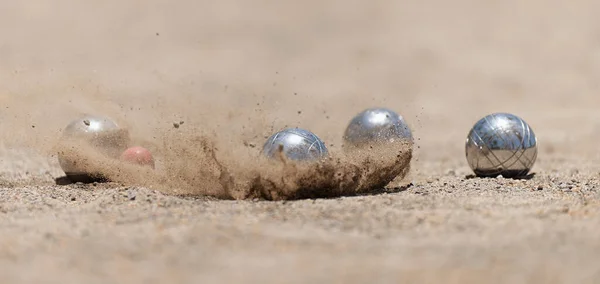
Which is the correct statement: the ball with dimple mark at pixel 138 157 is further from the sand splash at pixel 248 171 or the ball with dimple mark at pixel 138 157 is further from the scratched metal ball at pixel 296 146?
the scratched metal ball at pixel 296 146

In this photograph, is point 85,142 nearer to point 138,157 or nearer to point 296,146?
point 138,157

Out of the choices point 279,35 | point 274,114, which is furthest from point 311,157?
point 279,35

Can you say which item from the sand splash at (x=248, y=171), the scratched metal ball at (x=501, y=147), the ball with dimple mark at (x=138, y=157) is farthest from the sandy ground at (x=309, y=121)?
the ball with dimple mark at (x=138, y=157)

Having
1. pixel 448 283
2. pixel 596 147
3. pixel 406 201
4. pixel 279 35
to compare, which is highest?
pixel 279 35

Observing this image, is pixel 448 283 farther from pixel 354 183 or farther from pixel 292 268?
pixel 354 183

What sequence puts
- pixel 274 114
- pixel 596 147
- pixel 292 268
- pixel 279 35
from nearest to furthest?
pixel 292 268
pixel 596 147
pixel 274 114
pixel 279 35

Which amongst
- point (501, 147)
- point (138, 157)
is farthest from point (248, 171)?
point (501, 147)
